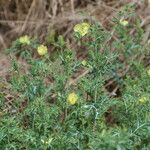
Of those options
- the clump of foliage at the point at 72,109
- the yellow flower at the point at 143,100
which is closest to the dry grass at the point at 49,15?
the clump of foliage at the point at 72,109

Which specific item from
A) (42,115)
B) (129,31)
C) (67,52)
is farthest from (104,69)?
(129,31)

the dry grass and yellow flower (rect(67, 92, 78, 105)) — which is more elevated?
yellow flower (rect(67, 92, 78, 105))

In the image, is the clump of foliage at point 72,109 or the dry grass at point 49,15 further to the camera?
the dry grass at point 49,15

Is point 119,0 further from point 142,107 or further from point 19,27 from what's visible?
point 142,107

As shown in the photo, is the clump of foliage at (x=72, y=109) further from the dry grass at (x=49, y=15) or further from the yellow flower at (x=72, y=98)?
the dry grass at (x=49, y=15)

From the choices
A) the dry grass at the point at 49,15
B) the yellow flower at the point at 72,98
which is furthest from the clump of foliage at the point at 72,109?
the dry grass at the point at 49,15

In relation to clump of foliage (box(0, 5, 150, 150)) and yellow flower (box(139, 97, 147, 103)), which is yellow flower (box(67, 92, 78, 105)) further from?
yellow flower (box(139, 97, 147, 103))

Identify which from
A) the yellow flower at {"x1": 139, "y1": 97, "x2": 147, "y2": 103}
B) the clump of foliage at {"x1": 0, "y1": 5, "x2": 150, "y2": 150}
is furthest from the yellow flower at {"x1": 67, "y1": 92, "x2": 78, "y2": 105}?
the yellow flower at {"x1": 139, "y1": 97, "x2": 147, "y2": 103}

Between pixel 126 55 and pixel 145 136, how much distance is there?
1.04 metres

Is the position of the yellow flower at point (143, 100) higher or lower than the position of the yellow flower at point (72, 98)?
lower

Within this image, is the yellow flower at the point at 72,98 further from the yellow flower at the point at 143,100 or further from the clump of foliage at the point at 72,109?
the yellow flower at the point at 143,100

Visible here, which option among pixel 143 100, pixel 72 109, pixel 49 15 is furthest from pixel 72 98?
pixel 49 15

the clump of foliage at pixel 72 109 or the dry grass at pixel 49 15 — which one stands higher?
the clump of foliage at pixel 72 109

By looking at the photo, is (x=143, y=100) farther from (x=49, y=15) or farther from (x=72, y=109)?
(x=49, y=15)
